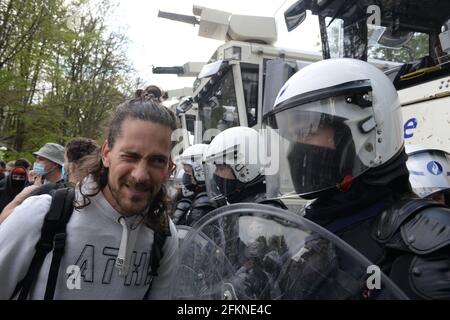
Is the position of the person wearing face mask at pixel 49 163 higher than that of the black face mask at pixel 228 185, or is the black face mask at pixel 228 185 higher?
the person wearing face mask at pixel 49 163

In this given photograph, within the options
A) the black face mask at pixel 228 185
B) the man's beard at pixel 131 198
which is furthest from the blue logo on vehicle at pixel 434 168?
the man's beard at pixel 131 198

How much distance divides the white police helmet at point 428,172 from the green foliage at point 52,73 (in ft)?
7.07

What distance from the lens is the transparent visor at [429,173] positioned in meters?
2.98

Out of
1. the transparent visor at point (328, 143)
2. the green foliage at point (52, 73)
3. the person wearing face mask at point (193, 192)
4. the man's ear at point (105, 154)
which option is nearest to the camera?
the man's ear at point (105, 154)

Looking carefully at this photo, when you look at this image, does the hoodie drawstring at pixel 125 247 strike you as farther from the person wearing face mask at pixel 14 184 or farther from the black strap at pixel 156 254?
the person wearing face mask at pixel 14 184

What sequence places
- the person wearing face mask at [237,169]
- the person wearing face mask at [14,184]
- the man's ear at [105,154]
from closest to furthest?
1. the man's ear at [105,154]
2. the person wearing face mask at [237,169]
3. the person wearing face mask at [14,184]

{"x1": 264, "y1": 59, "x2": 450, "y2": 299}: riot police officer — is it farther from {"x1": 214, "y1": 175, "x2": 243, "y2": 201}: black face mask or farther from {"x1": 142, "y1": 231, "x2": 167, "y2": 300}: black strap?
{"x1": 214, "y1": 175, "x2": 243, "y2": 201}: black face mask

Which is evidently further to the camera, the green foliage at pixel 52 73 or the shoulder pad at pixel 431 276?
the green foliage at pixel 52 73

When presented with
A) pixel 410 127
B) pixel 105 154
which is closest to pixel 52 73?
pixel 410 127

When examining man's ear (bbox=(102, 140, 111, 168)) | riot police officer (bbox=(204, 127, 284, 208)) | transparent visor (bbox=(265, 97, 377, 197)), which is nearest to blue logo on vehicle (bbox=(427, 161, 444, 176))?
transparent visor (bbox=(265, 97, 377, 197))

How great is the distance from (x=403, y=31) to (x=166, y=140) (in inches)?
143

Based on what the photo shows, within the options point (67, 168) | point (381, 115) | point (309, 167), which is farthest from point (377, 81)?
point (67, 168)

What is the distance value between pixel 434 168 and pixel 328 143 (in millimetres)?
1381
